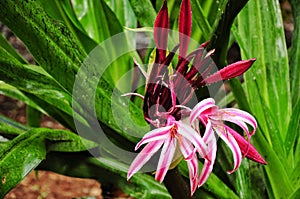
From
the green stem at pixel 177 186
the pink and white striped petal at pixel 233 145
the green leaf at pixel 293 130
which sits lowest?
the green leaf at pixel 293 130

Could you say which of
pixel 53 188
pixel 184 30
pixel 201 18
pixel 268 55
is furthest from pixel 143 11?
pixel 53 188

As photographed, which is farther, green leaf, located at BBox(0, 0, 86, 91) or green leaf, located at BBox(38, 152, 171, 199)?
green leaf, located at BBox(38, 152, 171, 199)

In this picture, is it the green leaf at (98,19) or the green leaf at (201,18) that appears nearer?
the green leaf at (201,18)

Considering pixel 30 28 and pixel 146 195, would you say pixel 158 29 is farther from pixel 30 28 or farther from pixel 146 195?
pixel 146 195

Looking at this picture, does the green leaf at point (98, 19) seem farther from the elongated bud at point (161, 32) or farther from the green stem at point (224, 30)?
the elongated bud at point (161, 32)

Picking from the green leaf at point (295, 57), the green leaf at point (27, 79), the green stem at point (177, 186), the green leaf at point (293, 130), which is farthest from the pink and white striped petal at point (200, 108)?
the green leaf at point (295, 57)

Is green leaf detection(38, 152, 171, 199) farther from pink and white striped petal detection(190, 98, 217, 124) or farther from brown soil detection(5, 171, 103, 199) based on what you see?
brown soil detection(5, 171, 103, 199)

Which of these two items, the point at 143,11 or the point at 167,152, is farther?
the point at 143,11

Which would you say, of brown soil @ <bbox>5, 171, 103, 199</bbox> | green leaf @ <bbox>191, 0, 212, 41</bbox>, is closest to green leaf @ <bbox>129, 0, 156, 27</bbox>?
green leaf @ <bbox>191, 0, 212, 41</bbox>

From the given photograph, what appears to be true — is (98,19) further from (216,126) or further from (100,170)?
(216,126)
